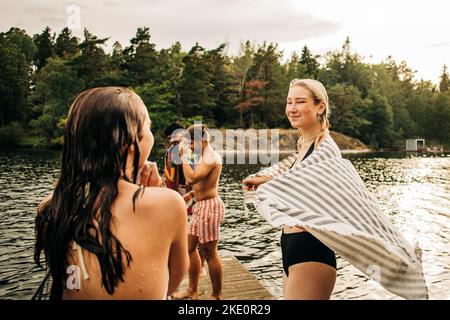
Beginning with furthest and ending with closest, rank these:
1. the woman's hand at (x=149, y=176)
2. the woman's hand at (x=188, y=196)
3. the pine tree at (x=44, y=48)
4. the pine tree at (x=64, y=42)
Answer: the pine tree at (x=44, y=48) → the pine tree at (x=64, y=42) → the woman's hand at (x=188, y=196) → the woman's hand at (x=149, y=176)

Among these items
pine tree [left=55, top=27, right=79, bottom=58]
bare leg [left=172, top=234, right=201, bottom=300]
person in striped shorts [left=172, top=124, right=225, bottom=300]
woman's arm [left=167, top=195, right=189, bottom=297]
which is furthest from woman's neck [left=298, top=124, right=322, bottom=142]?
pine tree [left=55, top=27, right=79, bottom=58]

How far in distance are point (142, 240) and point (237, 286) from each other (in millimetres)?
4426

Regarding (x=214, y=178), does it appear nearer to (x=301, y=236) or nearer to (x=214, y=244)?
(x=214, y=244)

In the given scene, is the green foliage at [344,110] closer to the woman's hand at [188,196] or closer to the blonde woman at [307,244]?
the woman's hand at [188,196]

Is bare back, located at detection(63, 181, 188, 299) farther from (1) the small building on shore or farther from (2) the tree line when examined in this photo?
(1) the small building on shore

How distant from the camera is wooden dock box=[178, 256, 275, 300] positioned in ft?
17.2

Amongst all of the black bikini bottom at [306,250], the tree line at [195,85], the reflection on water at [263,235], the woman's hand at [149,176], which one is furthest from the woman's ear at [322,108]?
the tree line at [195,85]

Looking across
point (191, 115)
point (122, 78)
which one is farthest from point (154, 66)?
point (191, 115)

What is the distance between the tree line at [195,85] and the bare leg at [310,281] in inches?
1890

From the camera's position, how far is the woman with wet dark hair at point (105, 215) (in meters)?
1.51

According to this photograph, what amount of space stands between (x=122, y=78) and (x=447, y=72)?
11002cm

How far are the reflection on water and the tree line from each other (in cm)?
3033

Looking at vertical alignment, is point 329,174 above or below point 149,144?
below

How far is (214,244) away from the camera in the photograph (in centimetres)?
502
